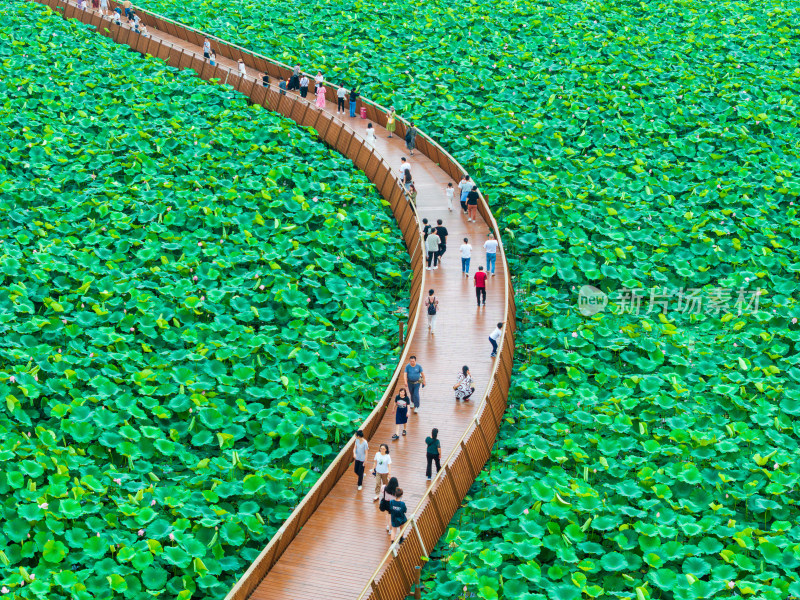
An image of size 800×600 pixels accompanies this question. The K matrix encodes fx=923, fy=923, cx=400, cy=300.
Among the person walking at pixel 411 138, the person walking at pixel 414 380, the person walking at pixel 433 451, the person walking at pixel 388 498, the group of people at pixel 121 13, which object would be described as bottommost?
the person walking at pixel 388 498

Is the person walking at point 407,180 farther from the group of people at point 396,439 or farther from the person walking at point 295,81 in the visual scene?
the person walking at point 295,81

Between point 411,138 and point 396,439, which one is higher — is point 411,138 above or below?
above

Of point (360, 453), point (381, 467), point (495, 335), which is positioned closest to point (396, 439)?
point (360, 453)

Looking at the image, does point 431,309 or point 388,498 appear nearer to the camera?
point 388,498

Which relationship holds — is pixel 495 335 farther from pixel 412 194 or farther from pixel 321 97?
pixel 321 97

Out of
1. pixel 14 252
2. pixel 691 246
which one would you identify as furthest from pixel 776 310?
pixel 14 252

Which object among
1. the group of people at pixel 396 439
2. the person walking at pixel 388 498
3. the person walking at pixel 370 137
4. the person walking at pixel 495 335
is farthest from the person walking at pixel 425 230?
the person walking at pixel 388 498

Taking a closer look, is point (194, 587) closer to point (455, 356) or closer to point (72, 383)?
point (72, 383)
